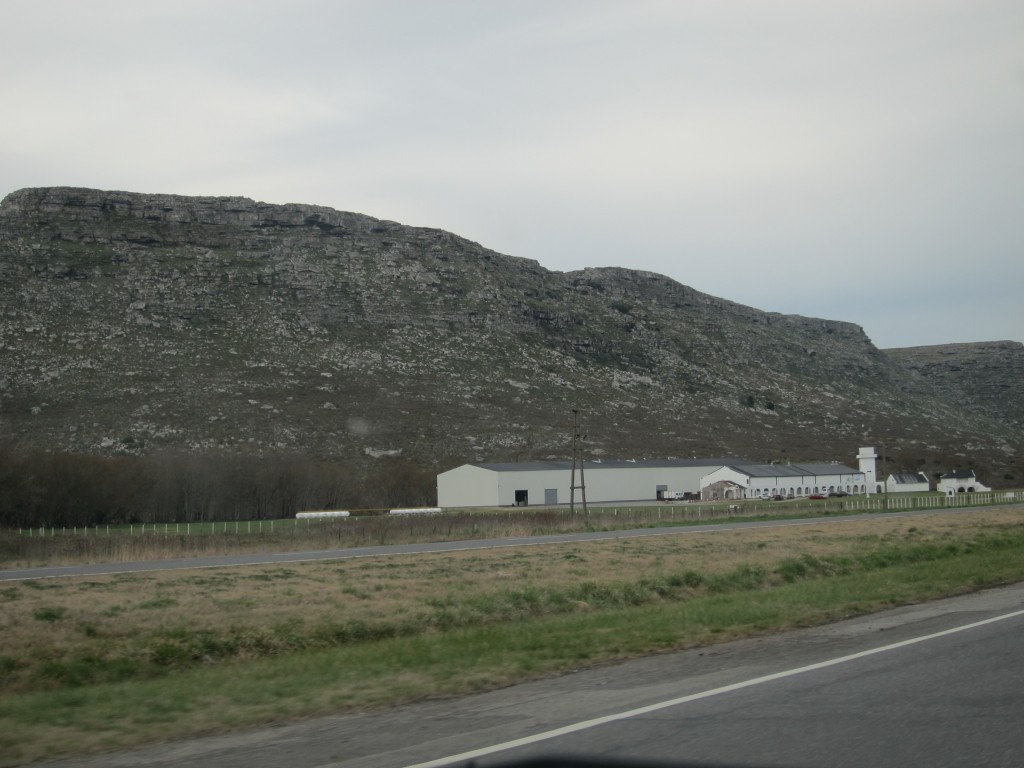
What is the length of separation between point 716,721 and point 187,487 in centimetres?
8428

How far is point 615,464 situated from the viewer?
10388 centimetres

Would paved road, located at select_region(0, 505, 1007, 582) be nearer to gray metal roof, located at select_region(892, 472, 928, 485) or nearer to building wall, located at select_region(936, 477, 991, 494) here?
building wall, located at select_region(936, 477, 991, 494)

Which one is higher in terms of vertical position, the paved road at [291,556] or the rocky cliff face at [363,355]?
the rocky cliff face at [363,355]

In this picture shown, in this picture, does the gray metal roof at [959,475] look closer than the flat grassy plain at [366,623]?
No

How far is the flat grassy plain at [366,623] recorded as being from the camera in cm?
1064

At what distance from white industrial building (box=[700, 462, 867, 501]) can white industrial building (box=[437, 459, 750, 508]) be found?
144 inches

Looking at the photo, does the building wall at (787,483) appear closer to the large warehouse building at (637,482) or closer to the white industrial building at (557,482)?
the large warehouse building at (637,482)

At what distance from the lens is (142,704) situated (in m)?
10.6

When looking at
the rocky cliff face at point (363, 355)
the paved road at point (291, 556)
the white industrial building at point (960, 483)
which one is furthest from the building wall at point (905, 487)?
the paved road at point (291, 556)

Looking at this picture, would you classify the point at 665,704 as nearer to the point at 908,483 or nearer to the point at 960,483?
the point at 960,483

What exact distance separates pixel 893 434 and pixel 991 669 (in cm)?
14815

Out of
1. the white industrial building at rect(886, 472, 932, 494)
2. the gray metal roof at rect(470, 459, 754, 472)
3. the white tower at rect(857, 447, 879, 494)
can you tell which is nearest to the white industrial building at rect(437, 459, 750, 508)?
the gray metal roof at rect(470, 459, 754, 472)

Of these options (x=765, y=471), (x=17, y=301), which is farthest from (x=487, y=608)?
(x=17, y=301)

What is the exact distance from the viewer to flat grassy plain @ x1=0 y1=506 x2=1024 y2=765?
34.9ft
